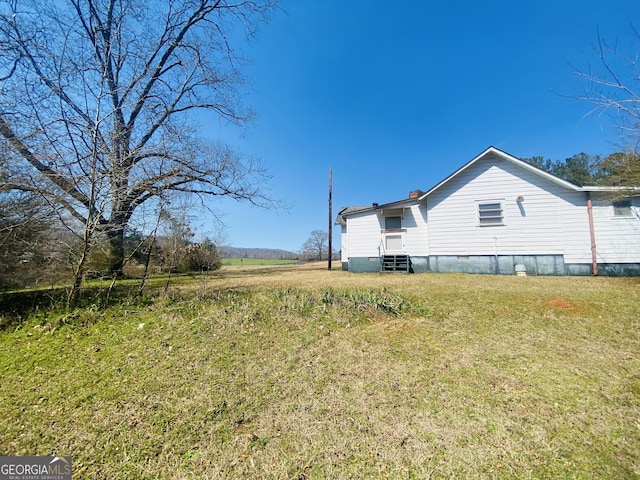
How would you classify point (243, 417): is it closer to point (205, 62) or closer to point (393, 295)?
point (393, 295)

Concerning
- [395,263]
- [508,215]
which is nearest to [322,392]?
[395,263]

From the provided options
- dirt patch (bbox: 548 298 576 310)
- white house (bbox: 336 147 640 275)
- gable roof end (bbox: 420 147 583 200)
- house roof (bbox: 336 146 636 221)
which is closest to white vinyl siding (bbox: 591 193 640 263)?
white house (bbox: 336 147 640 275)

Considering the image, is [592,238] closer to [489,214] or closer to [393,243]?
[489,214]

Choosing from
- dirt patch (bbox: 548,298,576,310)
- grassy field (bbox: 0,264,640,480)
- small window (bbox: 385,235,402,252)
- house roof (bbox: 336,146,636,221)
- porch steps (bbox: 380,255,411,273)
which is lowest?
grassy field (bbox: 0,264,640,480)

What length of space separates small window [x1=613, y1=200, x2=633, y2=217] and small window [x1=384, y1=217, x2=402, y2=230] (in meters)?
7.89

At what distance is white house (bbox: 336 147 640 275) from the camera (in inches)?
382

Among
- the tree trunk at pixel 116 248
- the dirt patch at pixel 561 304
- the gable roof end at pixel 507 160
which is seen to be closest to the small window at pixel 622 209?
the gable roof end at pixel 507 160

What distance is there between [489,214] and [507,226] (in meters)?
0.85

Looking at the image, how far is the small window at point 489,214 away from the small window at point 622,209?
364 cm

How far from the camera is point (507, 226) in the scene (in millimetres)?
10977

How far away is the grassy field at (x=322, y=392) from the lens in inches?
82.9

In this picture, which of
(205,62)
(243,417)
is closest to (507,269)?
(243,417)

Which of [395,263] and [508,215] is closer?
[508,215]

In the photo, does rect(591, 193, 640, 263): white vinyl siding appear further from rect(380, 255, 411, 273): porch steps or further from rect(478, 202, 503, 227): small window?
rect(380, 255, 411, 273): porch steps
